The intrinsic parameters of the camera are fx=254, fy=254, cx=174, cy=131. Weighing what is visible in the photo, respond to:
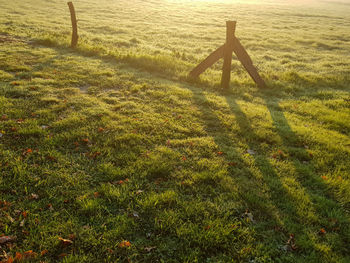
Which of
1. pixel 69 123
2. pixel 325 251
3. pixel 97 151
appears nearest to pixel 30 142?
pixel 69 123

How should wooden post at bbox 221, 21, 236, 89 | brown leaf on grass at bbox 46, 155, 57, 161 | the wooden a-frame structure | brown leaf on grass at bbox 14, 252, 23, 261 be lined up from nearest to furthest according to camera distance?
brown leaf on grass at bbox 14, 252, 23, 261 → brown leaf on grass at bbox 46, 155, 57, 161 → wooden post at bbox 221, 21, 236, 89 → the wooden a-frame structure

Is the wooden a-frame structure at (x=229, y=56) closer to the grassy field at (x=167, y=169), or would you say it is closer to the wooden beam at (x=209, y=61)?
the wooden beam at (x=209, y=61)

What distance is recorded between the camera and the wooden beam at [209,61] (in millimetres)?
10914

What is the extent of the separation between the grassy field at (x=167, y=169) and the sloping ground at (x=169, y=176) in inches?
1.0

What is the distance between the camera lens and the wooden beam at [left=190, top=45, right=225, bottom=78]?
35.8ft

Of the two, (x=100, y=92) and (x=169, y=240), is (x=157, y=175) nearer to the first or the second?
(x=169, y=240)

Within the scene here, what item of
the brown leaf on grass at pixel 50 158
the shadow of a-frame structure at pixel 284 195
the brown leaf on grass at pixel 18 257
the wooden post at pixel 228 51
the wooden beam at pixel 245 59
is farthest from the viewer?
the wooden beam at pixel 245 59

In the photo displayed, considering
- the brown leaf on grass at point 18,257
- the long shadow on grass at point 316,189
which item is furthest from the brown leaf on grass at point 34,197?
the long shadow on grass at point 316,189

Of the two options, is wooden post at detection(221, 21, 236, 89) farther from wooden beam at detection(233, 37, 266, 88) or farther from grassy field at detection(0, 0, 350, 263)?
grassy field at detection(0, 0, 350, 263)

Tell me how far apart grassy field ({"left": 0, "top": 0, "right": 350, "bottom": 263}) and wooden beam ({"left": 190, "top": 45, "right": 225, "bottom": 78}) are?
456 millimetres

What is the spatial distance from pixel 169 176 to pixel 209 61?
727 cm

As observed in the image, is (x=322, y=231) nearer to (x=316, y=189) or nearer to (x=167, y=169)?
(x=316, y=189)

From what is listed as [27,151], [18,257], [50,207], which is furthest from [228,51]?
[18,257]

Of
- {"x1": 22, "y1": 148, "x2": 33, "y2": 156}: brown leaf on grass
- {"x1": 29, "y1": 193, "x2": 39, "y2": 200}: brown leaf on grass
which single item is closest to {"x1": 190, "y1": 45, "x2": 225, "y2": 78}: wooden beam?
{"x1": 22, "y1": 148, "x2": 33, "y2": 156}: brown leaf on grass
